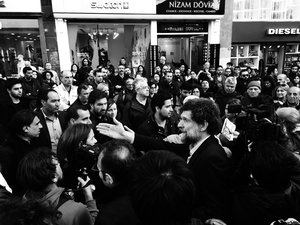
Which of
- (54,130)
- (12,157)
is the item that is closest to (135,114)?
(54,130)

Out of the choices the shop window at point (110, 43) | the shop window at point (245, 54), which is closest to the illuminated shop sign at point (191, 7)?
the shop window at point (110, 43)

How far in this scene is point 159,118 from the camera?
3414mm

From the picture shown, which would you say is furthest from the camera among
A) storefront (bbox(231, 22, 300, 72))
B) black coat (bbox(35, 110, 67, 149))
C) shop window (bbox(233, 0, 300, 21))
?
shop window (bbox(233, 0, 300, 21))

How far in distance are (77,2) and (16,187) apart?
1024cm

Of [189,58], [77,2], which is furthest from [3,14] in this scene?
[189,58]

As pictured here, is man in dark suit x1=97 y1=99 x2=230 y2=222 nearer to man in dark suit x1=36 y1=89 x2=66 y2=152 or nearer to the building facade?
man in dark suit x1=36 y1=89 x2=66 y2=152

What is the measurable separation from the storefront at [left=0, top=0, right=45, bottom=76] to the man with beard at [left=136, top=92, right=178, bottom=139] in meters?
8.95

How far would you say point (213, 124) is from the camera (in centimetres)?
203

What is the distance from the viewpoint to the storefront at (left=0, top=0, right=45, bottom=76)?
34.4 feet

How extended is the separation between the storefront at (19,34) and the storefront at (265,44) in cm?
999

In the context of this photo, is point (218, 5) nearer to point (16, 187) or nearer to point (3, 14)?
point (3, 14)

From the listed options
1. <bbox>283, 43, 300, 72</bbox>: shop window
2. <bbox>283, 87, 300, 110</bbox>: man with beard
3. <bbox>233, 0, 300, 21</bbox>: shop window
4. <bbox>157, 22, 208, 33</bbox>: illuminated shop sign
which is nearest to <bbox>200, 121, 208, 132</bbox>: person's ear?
<bbox>283, 87, 300, 110</bbox>: man with beard

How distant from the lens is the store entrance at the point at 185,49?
43.9 ft

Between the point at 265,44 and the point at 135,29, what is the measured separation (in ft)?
25.9
